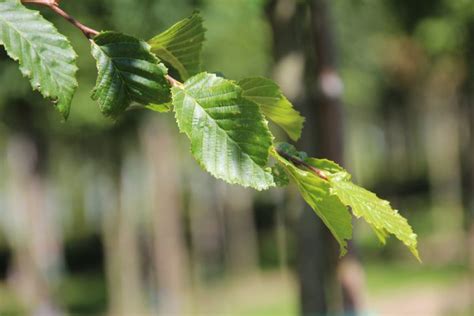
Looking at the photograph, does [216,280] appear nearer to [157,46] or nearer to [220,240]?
[220,240]

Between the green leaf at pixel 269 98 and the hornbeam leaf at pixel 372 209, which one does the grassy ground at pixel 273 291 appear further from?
the hornbeam leaf at pixel 372 209

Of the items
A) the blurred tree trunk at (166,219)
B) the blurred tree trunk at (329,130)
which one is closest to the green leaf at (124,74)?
the blurred tree trunk at (329,130)

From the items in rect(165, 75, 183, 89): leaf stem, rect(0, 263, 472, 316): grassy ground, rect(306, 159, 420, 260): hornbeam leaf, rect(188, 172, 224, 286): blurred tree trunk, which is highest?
rect(188, 172, 224, 286): blurred tree trunk

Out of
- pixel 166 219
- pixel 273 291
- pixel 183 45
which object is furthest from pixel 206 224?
pixel 183 45

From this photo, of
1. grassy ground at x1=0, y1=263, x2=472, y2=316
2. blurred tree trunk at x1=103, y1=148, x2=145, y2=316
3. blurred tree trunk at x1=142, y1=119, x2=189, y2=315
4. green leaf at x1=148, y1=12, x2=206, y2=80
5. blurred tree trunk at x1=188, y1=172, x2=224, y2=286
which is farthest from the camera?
blurred tree trunk at x1=188, y1=172, x2=224, y2=286

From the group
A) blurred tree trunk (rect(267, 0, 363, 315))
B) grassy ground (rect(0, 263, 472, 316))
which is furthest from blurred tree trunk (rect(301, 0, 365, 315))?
grassy ground (rect(0, 263, 472, 316))

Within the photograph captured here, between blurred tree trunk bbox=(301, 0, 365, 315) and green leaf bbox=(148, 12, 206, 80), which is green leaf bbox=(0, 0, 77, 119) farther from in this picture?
blurred tree trunk bbox=(301, 0, 365, 315)
